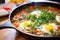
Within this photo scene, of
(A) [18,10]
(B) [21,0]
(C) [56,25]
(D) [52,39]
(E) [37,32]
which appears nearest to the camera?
(D) [52,39]

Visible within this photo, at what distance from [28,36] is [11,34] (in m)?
0.25

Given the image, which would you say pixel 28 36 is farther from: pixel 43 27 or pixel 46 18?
pixel 46 18

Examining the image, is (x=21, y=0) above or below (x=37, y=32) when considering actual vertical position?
above

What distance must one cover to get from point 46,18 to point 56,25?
4.7 inches

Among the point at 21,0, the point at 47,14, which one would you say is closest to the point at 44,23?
the point at 47,14

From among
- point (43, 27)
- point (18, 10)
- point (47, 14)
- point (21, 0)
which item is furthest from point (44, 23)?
point (21, 0)

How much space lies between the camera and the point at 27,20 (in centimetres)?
142

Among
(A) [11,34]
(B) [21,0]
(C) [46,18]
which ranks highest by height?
(B) [21,0]

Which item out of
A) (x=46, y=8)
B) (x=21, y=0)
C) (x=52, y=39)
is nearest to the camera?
(x=52, y=39)

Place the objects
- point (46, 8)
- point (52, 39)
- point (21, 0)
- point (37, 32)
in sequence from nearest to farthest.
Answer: point (52, 39)
point (37, 32)
point (46, 8)
point (21, 0)

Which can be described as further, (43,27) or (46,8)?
(46,8)

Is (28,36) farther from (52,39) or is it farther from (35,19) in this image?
(35,19)

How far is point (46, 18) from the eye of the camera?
143 cm

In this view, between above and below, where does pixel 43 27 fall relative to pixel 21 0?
below
